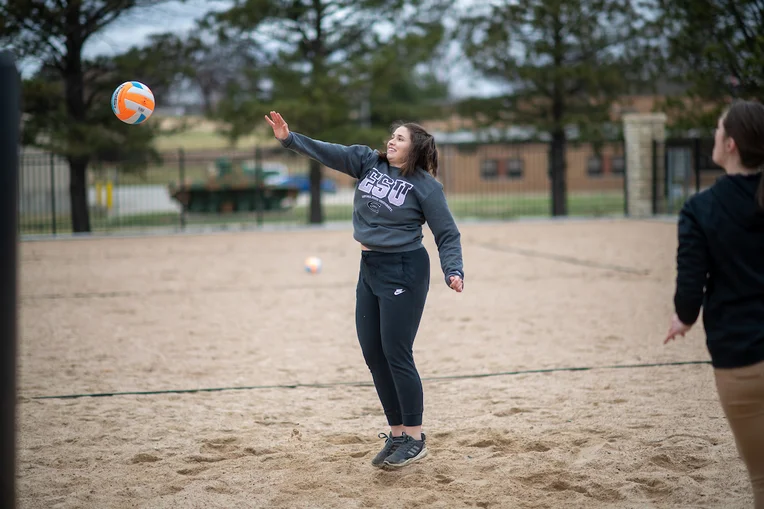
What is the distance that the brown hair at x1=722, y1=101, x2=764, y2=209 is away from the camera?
288 cm

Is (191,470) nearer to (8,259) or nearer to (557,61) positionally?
(8,259)

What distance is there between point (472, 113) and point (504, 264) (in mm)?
13524

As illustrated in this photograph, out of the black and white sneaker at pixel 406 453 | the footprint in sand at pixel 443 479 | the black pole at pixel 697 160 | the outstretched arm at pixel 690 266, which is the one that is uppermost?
the black pole at pixel 697 160

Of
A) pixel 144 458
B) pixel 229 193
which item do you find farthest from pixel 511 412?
pixel 229 193

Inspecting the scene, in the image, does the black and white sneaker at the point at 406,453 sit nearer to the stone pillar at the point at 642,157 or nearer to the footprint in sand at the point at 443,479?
the footprint in sand at the point at 443,479

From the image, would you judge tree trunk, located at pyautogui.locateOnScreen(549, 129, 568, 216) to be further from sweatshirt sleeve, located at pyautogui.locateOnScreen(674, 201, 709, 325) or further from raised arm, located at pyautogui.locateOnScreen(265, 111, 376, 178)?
sweatshirt sleeve, located at pyautogui.locateOnScreen(674, 201, 709, 325)

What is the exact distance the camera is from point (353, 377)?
6480mm

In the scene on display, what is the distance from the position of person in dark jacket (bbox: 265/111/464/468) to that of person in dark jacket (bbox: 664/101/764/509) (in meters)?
1.38

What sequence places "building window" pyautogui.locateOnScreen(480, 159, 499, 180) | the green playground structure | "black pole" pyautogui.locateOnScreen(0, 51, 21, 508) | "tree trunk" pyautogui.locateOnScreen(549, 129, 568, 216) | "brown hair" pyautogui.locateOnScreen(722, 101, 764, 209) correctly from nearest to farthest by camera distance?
"black pole" pyautogui.locateOnScreen(0, 51, 21, 508), "brown hair" pyautogui.locateOnScreen(722, 101, 764, 209), "tree trunk" pyautogui.locateOnScreen(549, 129, 568, 216), the green playground structure, "building window" pyautogui.locateOnScreen(480, 159, 499, 180)

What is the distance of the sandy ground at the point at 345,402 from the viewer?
13.3 feet

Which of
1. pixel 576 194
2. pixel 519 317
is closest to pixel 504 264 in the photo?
pixel 519 317

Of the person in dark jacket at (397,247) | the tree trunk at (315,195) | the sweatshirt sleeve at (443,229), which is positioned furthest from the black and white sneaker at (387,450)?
the tree trunk at (315,195)

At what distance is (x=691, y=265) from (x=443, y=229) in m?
1.55

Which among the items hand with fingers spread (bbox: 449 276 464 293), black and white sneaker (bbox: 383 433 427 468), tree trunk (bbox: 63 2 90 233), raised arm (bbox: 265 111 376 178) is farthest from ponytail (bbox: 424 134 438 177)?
tree trunk (bbox: 63 2 90 233)
